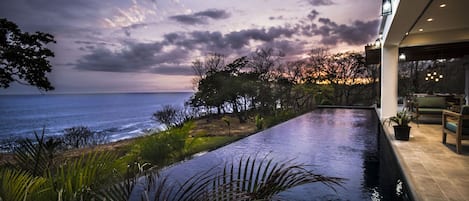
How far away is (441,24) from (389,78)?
180 centimetres

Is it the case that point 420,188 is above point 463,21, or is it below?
below

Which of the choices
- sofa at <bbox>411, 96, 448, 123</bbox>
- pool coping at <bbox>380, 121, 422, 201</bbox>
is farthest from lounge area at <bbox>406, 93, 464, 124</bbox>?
pool coping at <bbox>380, 121, 422, 201</bbox>

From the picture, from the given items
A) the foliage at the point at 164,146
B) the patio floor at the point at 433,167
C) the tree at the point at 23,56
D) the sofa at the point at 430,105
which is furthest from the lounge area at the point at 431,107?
the tree at the point at 23,56

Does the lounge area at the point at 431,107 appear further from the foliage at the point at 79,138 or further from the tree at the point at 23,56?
the foliage at the point at 79,138

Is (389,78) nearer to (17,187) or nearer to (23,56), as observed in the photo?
(17,187)

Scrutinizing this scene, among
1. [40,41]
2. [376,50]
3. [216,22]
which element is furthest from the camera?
[216,22]

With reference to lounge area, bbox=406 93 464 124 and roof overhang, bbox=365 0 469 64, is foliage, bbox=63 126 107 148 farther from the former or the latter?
Answer: lounge area, bbox=406 93 464 124

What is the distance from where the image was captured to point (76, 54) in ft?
37.6

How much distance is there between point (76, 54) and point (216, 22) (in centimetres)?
683

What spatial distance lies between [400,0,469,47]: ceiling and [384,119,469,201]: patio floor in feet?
7.53

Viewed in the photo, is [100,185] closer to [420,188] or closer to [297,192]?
[297,192]

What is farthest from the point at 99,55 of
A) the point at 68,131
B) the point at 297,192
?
the point at 297,192

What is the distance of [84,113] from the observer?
18.2 metres

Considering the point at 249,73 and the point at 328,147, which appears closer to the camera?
the point at 328,147
